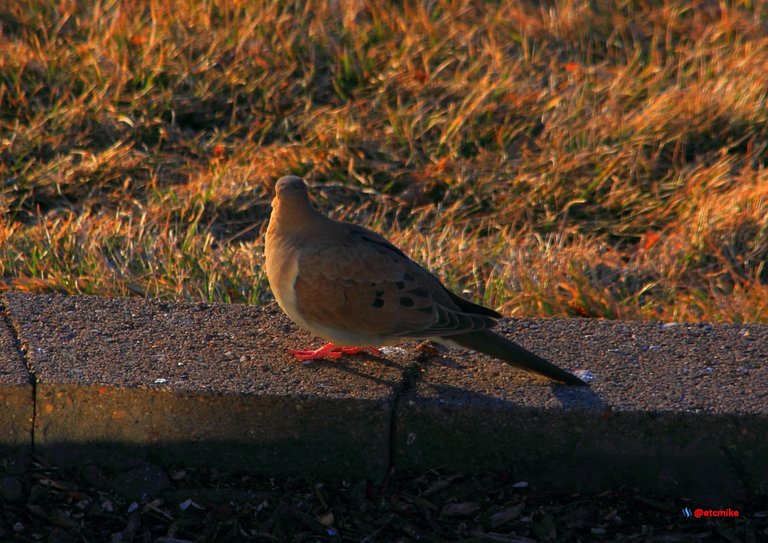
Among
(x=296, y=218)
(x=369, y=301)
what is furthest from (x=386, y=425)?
(x=296, y=218)

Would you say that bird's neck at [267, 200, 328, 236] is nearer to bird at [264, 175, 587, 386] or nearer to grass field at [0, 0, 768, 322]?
bird at [264, 175, 587, 386]

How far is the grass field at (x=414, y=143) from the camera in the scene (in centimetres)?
459

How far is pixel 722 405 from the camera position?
10.3 feet

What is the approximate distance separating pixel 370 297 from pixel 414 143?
2.35 m

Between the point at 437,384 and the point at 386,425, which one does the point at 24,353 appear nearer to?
the point at 386,425

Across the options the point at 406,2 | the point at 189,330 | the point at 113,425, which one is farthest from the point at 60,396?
the point at 406,2

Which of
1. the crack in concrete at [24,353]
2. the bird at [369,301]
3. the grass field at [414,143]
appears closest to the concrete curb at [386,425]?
the crack in concrete at [24,353]

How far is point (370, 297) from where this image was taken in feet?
10.8

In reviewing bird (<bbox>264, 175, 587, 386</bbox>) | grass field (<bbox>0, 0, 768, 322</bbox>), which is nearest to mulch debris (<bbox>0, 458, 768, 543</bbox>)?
bird (<bbox>264, 175, 587, 386</bbox>)

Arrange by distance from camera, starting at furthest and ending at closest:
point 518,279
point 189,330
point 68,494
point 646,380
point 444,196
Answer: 1. point 444,196
2. point 518,279
3. point 189,330
4. point 646,380
5. point 68,494

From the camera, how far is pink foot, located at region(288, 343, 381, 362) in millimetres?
3410

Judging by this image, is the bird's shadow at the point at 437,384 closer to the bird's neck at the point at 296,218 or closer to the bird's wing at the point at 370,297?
the bird's wing at the point at 370,297

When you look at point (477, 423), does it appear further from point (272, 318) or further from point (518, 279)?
point (518, 279)

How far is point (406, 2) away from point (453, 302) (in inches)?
139
